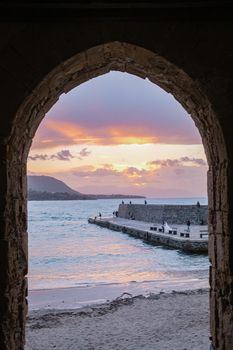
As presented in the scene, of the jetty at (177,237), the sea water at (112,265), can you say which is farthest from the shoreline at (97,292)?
the jetty at (177,237)

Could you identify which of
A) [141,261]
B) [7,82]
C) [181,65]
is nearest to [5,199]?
[7,82]

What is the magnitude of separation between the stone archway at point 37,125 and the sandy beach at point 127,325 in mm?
3799

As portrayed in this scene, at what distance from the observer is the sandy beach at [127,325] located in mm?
7965

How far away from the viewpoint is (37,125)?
4.58 metres

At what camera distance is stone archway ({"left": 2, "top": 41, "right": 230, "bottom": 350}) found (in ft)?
12.0

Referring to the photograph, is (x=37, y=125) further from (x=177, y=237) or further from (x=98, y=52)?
(x=177, y=237)

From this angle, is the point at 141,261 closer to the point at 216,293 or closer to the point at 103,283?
the point at 103,283

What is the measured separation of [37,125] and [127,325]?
6.23 metres

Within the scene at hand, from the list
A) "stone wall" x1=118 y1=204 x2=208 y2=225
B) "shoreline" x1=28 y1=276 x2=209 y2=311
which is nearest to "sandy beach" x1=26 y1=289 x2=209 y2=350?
"shoreline" x1=28 y1=276 x2=209 y2=311

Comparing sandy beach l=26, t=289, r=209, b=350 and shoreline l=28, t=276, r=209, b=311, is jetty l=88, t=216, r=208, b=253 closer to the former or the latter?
shoreline l=28, t=276, r=209, b=311

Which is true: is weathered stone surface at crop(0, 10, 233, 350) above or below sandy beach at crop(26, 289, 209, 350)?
above

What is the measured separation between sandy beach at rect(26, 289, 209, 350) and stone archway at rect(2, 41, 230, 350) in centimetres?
380

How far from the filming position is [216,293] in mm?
4137

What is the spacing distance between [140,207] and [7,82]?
49184 millimetres
